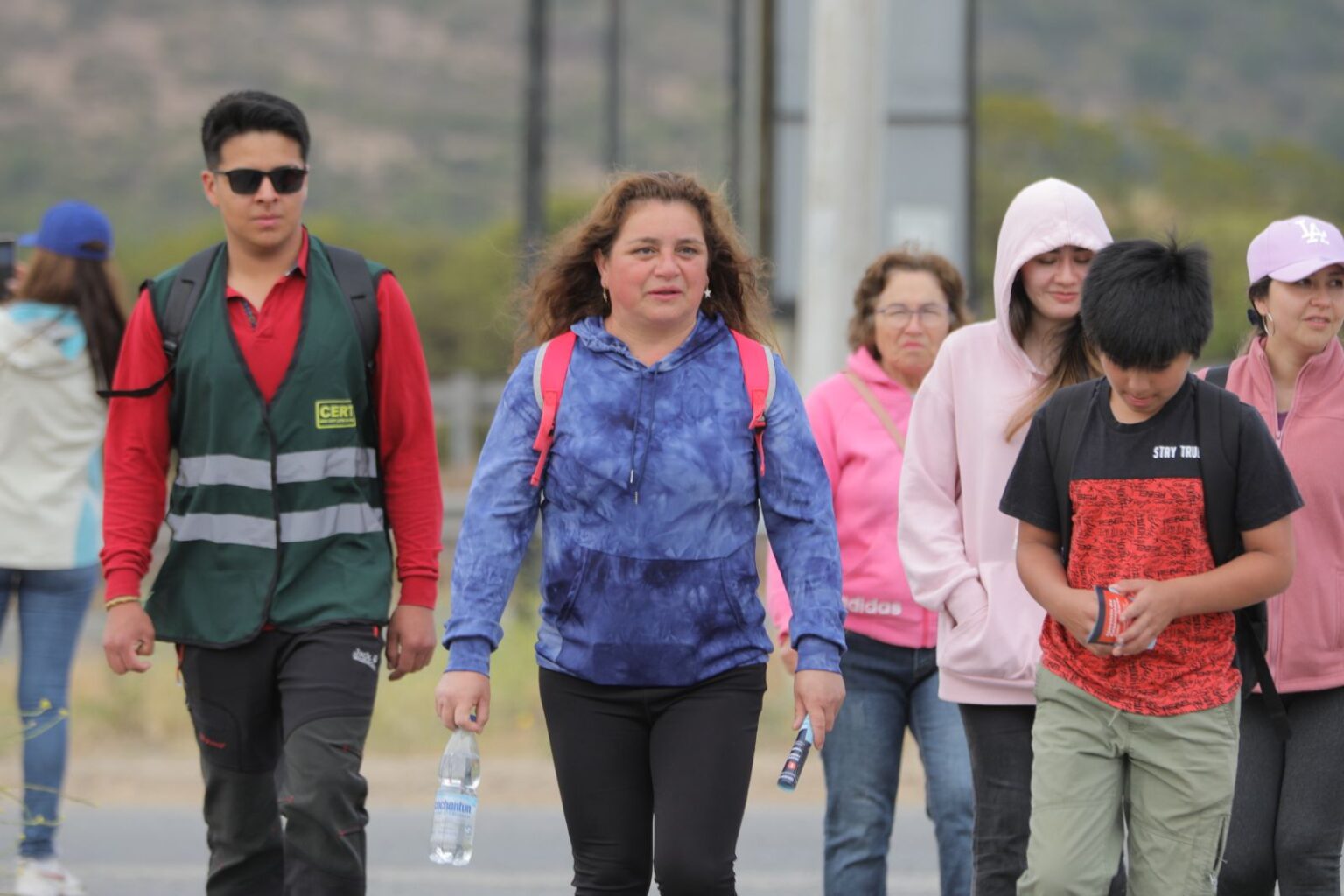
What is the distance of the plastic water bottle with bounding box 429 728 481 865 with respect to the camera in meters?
4.44

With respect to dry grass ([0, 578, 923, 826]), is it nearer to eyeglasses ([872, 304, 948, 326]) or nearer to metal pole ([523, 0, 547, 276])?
eyeglasses ([872, 304, 948, 326])

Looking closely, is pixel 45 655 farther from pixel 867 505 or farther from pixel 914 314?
pixel 914 314

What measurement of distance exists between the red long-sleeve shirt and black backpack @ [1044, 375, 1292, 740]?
5.28 ft

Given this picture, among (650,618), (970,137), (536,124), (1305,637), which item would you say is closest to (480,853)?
(650,618)

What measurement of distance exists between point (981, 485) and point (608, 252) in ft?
3.77

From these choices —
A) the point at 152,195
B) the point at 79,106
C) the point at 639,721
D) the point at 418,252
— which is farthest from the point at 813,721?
the point at 79,106

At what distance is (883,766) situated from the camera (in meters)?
5.74

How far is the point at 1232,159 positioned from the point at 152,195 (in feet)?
107

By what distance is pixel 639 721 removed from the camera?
4539mm

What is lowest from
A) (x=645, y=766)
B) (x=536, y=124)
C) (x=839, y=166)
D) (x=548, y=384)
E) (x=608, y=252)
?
(x=645, y=766)

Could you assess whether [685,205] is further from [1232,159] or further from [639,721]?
[1232,159]

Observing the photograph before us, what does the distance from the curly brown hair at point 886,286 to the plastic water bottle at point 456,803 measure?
2.29 m

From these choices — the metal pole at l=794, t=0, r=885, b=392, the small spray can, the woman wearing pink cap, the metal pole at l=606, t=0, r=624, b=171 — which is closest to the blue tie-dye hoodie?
the small spray can

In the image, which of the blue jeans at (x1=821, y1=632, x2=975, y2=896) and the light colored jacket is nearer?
the blue jeans at (x1=821, y1=632, x2=975, y2=896)
